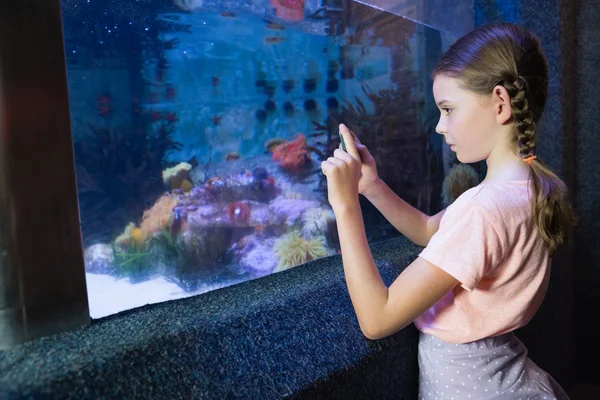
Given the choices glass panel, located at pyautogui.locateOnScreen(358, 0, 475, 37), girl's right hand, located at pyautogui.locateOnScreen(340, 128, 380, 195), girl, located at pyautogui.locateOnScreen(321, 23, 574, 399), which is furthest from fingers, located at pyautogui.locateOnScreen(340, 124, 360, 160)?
glass panel, located at pyautogui.locateOnScreen(358, 0, 475, 37)

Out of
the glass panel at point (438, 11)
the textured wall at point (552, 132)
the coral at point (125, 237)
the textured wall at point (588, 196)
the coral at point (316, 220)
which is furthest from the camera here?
the textured wall at point (588, 196)

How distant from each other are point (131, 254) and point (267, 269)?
0.52 m

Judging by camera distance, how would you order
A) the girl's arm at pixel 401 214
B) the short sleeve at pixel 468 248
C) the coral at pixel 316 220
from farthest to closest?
1. the coral at pixel 316 220
2. the girl's arm at pixel 401 214
3. the short sleeve at pixel 468 248

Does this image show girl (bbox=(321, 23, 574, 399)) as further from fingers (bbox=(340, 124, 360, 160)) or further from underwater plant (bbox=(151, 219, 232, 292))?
underwater plant (bbox=(151, 219, 232, 292))

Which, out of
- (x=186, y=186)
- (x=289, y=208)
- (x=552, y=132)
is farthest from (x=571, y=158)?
(x=186, y=186)

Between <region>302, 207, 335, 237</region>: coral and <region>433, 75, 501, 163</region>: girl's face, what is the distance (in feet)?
2.29

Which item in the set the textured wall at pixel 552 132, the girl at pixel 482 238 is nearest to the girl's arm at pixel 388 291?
the girl at pixel 482 238

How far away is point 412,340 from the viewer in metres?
1.32

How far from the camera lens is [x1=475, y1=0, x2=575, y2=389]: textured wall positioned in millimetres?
2221

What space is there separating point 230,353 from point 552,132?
2221 millimetres

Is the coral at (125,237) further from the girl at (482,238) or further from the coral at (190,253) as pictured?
the girl at (482,238)

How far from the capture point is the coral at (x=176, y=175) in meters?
1.28

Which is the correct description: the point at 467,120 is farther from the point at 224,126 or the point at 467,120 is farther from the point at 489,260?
the point at 224,126

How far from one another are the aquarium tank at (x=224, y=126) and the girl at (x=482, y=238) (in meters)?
0.50
